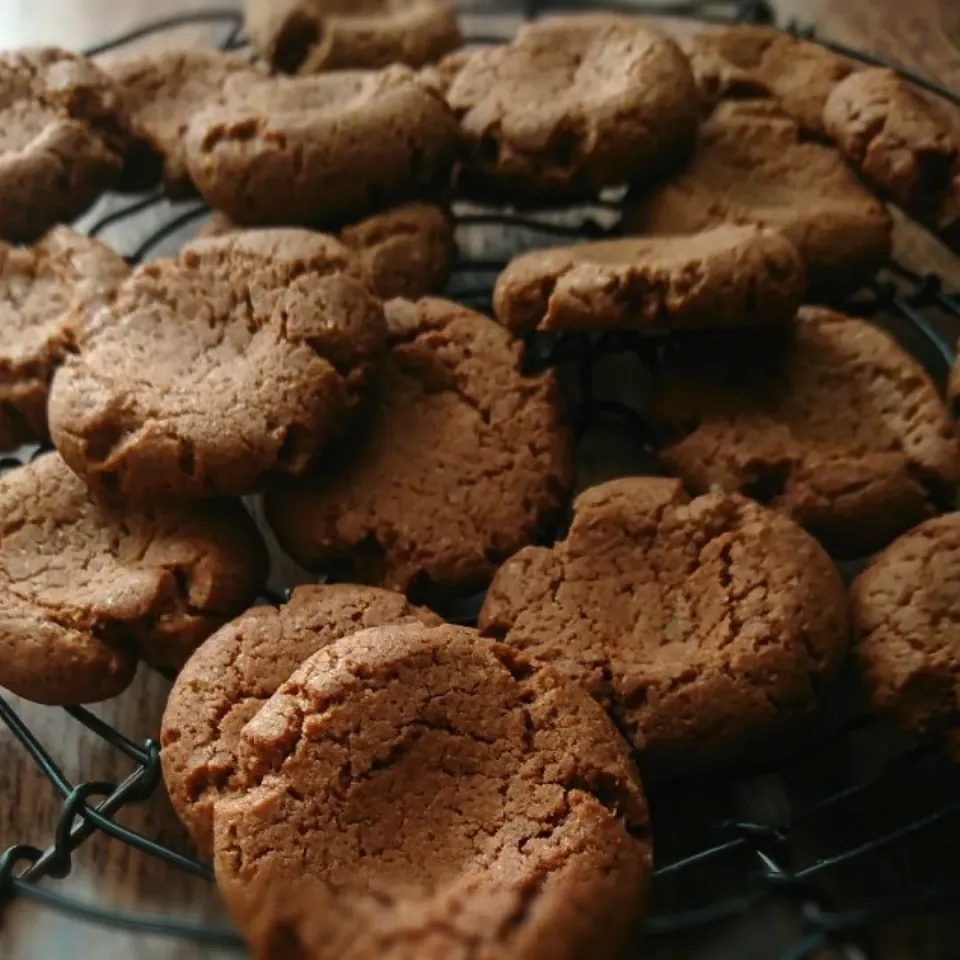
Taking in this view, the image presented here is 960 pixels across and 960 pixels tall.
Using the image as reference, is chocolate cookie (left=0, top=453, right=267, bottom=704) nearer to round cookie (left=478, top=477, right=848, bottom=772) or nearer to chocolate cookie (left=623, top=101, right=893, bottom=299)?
round cookie (left=478, top=477, right=848, bottom=772)

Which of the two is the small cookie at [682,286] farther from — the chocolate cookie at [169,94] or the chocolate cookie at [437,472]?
the chocolate cookie at [169,94]

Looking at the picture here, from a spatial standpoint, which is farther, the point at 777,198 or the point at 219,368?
the point at 777,198

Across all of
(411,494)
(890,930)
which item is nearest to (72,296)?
(411,494)

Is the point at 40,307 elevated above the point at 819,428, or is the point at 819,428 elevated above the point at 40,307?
the point at 40,307

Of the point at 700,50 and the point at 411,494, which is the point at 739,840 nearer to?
the point at 411,494

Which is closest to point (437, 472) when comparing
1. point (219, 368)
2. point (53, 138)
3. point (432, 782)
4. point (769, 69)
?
point (219, 368)

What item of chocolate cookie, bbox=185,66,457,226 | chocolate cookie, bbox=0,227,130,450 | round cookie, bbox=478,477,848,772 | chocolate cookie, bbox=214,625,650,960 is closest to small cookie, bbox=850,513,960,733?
round cookie, bbox=478,477,848,772

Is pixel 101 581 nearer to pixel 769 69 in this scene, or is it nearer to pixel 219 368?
pixel 219 368
